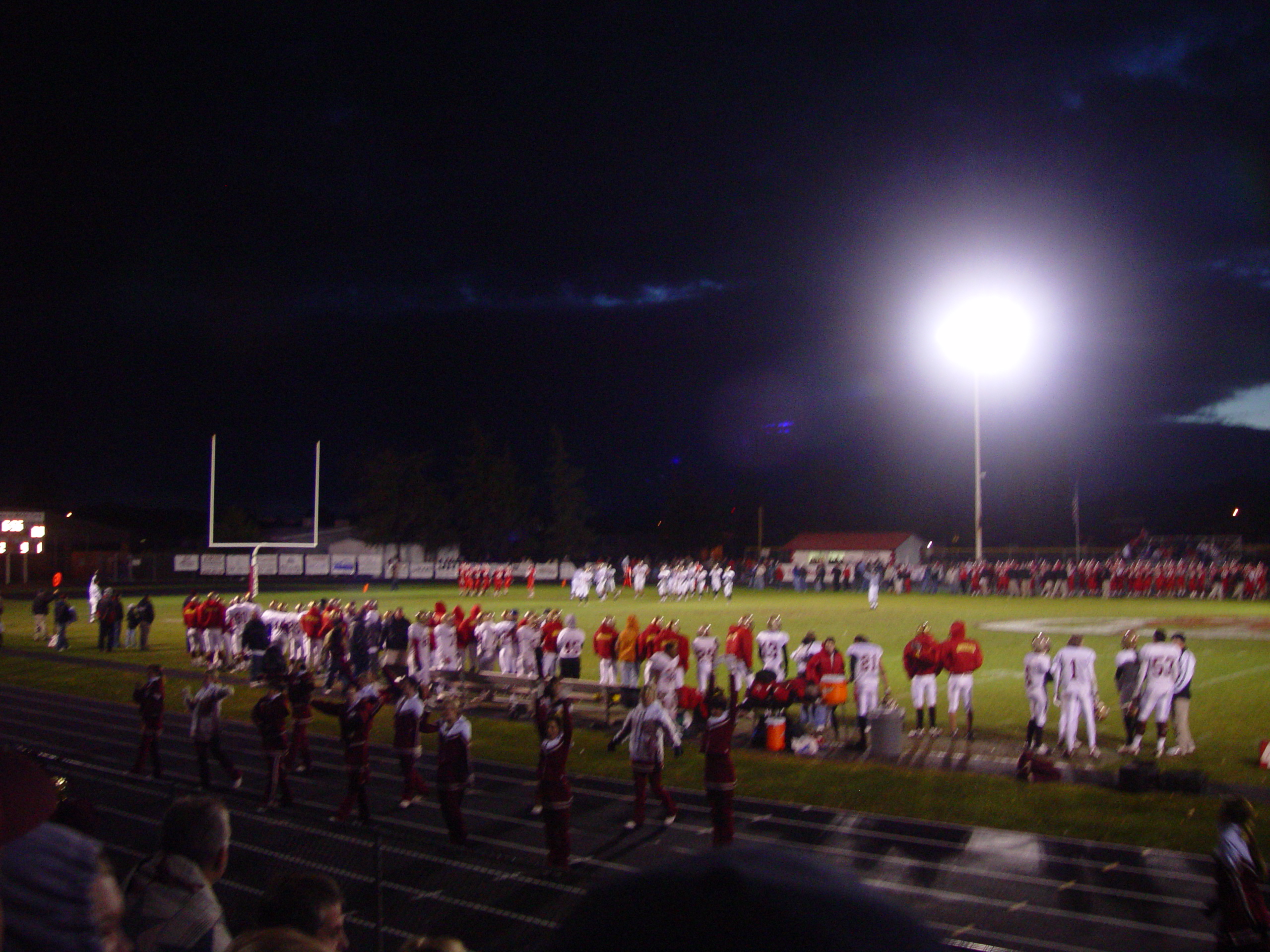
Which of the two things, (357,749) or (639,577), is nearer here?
(357,749)

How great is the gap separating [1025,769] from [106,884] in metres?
12.4

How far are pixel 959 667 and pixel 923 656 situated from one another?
0.57 metres

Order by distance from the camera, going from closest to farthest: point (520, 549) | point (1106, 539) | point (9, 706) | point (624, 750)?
point (624, 750)
point (9, 706)
point (520, 549)
point (1106, 539)

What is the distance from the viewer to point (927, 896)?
8.78 m

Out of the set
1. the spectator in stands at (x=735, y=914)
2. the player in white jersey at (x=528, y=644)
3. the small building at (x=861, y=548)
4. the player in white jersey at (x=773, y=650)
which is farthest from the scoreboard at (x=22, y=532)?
the small building at (x=861, y=548)

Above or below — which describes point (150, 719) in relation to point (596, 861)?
above

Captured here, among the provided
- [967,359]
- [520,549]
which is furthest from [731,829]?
[520,549]

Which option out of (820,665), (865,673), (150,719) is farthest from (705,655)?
(150,719)

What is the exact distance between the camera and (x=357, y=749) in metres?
11.2

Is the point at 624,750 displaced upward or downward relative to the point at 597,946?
downward

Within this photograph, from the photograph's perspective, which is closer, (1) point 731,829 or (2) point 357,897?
(2) point 357,897

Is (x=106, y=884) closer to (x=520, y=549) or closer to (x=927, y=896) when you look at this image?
(x=927, y=896)

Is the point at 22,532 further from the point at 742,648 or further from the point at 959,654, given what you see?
the point at 959,654

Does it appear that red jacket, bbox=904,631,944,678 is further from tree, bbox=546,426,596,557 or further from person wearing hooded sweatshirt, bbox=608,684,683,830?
tree, bbox=546,426,596,557
